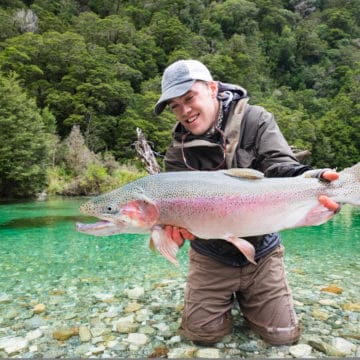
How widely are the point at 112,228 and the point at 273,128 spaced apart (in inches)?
60.4

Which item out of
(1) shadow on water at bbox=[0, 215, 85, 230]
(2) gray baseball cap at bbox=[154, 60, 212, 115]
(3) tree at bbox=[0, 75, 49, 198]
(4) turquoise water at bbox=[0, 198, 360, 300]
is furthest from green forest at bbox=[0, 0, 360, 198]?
(2) gray baseball cap at bbox=[154, 60, 212, 115]

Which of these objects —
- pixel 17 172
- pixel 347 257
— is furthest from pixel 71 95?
pixel 347 257

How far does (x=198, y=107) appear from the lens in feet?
9.69

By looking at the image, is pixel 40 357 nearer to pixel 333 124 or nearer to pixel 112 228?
pixel 112 228

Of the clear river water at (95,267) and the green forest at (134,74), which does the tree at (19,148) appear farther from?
the clear river water at (95,267)

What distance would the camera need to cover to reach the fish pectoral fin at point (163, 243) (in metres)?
2.46

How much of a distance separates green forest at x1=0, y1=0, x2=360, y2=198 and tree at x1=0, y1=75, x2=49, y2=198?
0.07 m

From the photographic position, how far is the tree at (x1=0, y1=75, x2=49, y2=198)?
874 inches

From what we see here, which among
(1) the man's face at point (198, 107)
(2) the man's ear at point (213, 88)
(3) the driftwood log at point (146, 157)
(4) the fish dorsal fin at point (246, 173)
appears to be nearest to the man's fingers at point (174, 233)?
(4) the fish dorsal fin at point (246, 173)

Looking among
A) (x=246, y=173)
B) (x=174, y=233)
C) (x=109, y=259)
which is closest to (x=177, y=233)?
(x=174, y=233)

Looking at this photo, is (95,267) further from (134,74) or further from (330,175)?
(134,74)

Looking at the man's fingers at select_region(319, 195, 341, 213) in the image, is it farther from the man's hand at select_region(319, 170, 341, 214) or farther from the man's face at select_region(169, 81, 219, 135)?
the man's face at select_region(169, 81, 219, 135)

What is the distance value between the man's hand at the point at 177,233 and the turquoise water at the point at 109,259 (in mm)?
2304

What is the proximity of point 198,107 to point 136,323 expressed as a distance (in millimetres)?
1984
